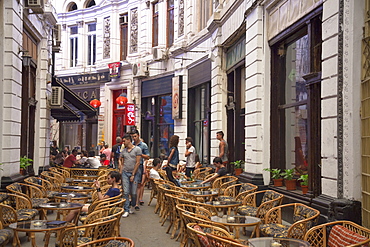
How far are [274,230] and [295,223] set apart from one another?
0.75 meters

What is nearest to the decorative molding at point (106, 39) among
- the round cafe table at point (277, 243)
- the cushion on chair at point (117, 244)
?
the round cafe table at point (277, 243)

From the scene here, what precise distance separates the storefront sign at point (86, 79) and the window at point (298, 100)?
18.6 metres

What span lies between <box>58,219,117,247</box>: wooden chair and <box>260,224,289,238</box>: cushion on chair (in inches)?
91.7

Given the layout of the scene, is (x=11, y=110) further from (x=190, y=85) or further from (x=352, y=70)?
(x=190, y=85)

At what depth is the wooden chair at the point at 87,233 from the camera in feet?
18.7

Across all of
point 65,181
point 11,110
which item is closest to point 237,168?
point 65,181

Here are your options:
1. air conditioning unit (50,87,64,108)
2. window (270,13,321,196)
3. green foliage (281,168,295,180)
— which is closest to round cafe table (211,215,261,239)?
window (270,13,321,196)

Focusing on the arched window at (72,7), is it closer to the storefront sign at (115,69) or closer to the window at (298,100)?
the storefront sign at (115,69)

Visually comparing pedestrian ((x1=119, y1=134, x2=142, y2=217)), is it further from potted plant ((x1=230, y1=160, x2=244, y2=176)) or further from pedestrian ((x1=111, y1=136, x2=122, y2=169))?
pedestrian ((x1=111, y1=136, x2=122, y2=169))

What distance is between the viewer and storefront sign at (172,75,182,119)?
21.2m

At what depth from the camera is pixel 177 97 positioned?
21344 millimetres

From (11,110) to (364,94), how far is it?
25.7ft

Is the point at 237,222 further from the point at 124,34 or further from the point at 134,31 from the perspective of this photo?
the point at 124,34

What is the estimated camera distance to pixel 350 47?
671 centimetres
